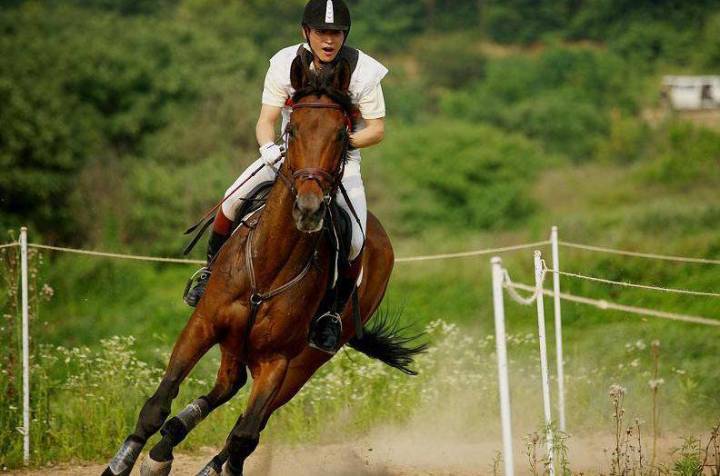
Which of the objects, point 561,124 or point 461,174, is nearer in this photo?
point 461,174

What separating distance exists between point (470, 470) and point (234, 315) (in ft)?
12.6

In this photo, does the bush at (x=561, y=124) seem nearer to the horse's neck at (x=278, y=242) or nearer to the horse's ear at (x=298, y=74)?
the horse's neck at (x=278, y=242)

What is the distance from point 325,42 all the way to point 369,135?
2.30ft

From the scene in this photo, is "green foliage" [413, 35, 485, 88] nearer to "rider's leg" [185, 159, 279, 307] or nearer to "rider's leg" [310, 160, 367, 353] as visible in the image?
"rider's leg" [310, 160, 367, 353]

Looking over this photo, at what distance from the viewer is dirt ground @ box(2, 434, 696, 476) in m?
9.73

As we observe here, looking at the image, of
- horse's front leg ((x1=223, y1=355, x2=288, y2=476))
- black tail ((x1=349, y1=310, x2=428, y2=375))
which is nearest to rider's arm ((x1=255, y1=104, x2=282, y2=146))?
horse's front leg ((x1=223, y1=355, x2=288, y2=476))

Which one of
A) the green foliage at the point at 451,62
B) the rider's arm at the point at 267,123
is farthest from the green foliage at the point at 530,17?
the rider's arm at the point at 267,123

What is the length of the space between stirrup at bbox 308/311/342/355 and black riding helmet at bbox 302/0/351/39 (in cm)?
201

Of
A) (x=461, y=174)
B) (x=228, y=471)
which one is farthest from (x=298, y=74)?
(x=461, y=174)

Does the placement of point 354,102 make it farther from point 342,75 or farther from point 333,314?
point 333,314

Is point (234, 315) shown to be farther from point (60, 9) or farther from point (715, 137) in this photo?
point (60, 9)

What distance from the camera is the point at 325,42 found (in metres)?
7.18

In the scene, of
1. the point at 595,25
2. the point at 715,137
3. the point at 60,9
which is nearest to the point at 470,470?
the point at 715,137

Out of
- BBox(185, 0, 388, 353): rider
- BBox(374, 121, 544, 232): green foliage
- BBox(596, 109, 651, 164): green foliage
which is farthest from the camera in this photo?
BBox(596, 109, 651, 164): green foliage
